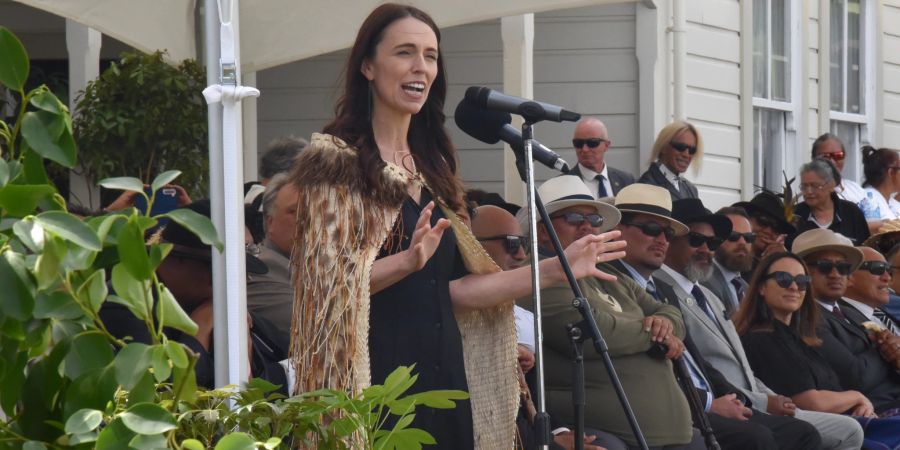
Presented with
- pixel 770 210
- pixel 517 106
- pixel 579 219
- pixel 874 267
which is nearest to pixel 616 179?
pixel 770 210

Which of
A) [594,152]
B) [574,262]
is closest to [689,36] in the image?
[594,152]

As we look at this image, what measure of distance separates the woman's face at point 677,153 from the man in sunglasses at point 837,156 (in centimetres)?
256

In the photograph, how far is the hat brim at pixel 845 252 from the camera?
9008 mm

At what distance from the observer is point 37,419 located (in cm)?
146

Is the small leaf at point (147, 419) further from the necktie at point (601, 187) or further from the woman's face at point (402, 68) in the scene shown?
the necktie at point (601, 187)

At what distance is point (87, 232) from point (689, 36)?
11244mm

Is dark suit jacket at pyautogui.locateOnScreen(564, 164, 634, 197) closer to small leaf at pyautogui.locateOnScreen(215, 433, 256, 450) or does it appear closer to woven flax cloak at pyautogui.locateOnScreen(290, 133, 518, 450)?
woven flax cloak at pyautogui.locateOnScreen(290, 133, 518, 450)

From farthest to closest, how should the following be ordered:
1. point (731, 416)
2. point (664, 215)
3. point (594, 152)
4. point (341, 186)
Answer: point (594, 152) < point (664, 215) < point (731, 416) < point (341, 186)

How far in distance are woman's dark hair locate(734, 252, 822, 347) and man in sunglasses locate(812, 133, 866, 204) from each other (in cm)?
423

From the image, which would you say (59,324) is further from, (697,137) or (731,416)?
(697,137)

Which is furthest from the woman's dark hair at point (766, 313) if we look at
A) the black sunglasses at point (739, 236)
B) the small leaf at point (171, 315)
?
the small leaf at point (171, 315)

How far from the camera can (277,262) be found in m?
5.68

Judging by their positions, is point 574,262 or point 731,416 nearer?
point 574,262

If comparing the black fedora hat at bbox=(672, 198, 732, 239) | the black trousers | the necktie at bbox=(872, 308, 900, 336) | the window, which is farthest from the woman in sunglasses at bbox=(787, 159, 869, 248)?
the black trousers
